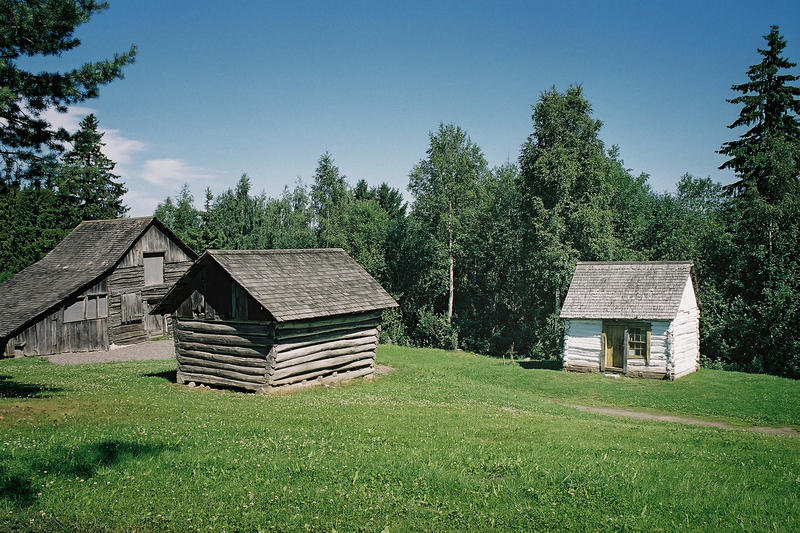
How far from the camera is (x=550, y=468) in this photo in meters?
10.6

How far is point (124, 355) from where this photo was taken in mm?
35531

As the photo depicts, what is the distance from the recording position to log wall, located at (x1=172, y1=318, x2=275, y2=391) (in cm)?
2194

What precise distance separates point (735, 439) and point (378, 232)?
124ft

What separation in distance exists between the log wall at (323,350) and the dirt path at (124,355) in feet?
48.8

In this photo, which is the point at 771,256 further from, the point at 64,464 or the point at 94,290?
the point at 94,290

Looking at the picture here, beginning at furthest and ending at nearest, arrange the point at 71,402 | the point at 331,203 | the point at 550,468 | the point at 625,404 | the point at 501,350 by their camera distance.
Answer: the point at 331,203 < the point at 501,350 < the point at 625,404 < the point at 71,402 < the point at 550,468

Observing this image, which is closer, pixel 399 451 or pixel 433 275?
pixel 399 451

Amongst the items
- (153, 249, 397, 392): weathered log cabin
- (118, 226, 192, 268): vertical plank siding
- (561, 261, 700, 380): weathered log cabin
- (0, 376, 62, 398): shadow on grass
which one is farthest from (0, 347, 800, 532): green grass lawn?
(118, 226, 192, 268): vertical plank siding

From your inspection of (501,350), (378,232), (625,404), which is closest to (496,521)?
(625,404)

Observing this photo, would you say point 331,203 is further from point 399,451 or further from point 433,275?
point 399,451

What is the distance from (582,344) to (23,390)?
25320mm

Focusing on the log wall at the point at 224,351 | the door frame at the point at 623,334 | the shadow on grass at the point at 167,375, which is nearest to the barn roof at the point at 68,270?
the shadow on grass at the point at 167,375

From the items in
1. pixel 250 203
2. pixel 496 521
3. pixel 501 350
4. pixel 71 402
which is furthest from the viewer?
pixel 250 203

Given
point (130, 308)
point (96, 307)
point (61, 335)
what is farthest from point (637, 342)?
point (61, 335)
